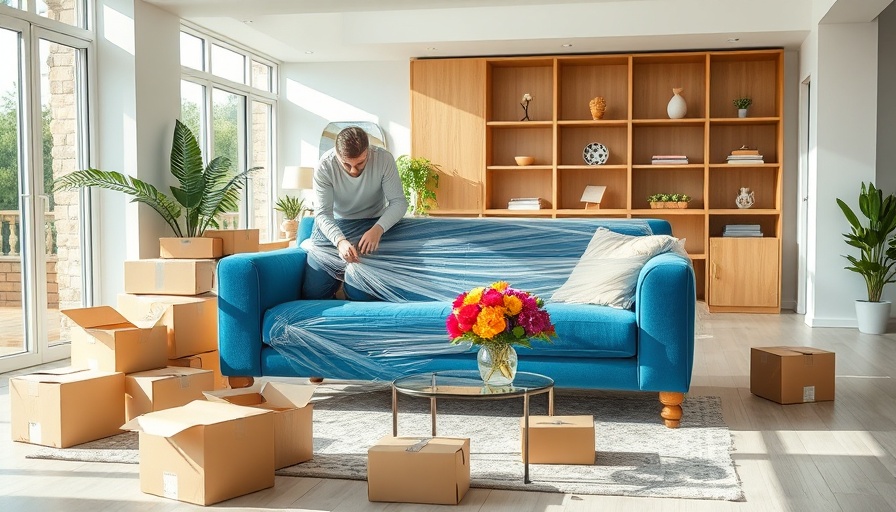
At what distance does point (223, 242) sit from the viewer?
5340mm

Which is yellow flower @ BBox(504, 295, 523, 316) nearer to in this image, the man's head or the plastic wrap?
the plastic wrap

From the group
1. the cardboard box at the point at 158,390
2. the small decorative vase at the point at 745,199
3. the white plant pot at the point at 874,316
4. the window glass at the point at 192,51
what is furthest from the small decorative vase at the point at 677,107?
the cardboard box at the point at 158,390

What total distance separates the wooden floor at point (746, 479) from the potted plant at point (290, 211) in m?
3.92

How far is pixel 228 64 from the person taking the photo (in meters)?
8.01

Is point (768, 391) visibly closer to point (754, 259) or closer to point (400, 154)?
point (754, 259)

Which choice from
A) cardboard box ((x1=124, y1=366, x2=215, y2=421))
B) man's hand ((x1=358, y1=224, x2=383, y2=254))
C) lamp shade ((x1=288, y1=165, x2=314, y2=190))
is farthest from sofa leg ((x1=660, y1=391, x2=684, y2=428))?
lamp shade ((x1=288, y1=165, x2=314, y2=190))

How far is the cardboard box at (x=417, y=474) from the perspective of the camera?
8.98ft

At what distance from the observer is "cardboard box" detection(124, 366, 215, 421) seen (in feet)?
11.9

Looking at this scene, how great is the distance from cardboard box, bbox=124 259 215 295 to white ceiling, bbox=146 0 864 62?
267 cm

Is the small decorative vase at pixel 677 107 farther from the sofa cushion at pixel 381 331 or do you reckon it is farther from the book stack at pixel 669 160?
the sofa cushion at pixel 381 331

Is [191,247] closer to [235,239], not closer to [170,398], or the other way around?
[235,239]

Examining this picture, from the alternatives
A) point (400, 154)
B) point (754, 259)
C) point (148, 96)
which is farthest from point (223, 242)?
point (754, 259)

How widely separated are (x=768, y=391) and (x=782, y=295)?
4.19 m

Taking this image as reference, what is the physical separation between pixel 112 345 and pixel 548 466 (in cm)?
179
